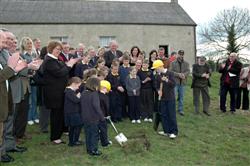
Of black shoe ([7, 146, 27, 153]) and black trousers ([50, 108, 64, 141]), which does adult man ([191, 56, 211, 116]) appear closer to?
black trousers ([50, 108, 64, 141])

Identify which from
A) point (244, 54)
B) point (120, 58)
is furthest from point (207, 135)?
point (244, 54)

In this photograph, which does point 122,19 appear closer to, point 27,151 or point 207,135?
point 207,135

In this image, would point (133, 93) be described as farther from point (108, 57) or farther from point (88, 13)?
point (88, 13)

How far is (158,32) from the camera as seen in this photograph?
30547 millimetres

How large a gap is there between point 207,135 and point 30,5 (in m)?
24.2

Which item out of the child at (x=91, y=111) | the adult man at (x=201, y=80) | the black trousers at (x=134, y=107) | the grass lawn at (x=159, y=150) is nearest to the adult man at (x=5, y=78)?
the grass lawn at (x=159, y=150)

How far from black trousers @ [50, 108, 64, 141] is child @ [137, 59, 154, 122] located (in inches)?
128

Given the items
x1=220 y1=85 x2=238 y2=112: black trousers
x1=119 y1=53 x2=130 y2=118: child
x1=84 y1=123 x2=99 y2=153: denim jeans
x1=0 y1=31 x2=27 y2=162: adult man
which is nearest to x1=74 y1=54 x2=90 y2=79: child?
x1=119 y1=53 x2=130 y2=118: child

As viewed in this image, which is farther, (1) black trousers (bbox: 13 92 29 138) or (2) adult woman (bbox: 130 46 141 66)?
(2) adult woman (bbox: 130 46 141 66)

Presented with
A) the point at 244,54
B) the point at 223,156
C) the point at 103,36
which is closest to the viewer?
the point at 223,156

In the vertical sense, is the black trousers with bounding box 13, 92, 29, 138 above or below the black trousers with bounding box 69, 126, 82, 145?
above

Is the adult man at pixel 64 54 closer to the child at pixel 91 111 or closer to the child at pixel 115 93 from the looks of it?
the child at pixel 115 93

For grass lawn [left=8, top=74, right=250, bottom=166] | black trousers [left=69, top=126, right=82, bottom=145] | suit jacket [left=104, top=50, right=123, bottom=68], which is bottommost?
grass lawn [left=8, top=74, right=250, bottom=166]

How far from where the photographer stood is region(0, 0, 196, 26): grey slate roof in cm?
2816
